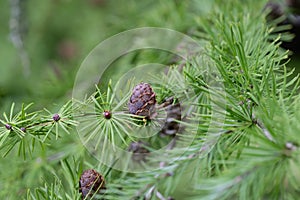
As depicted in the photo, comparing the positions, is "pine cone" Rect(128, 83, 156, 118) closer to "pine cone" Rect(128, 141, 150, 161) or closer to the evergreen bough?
the evergreen bough

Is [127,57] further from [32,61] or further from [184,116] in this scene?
[32,61]

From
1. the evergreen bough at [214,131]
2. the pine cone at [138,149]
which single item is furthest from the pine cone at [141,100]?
the pine cone at [138,149]

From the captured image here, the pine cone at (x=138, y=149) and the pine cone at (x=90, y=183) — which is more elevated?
the pine cone at (x=138, y=149)

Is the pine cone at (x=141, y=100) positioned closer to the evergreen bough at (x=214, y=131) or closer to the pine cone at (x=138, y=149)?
the evergreen bough at (x=214, y=131)

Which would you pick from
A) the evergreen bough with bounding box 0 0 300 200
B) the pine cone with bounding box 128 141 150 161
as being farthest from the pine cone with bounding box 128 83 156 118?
the pine cone with bounding box 128 141 150 161

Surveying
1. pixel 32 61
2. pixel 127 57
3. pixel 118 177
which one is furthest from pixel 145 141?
pixel 32 61
